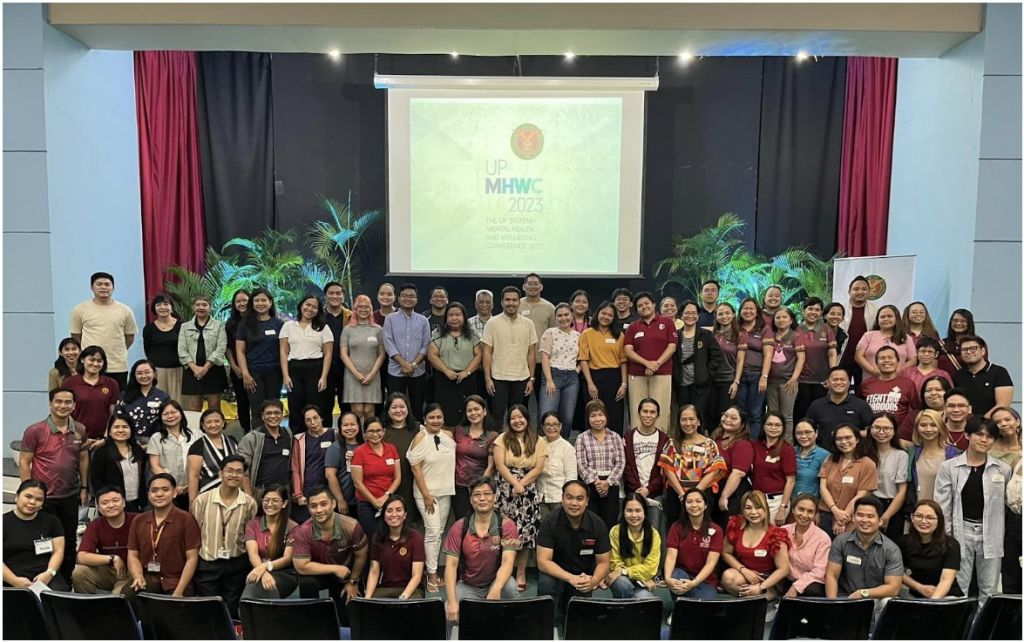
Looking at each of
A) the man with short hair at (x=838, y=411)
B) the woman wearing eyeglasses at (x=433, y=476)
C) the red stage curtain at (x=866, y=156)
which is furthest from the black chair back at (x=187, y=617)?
the red stage curtain at (x=866, y=156)

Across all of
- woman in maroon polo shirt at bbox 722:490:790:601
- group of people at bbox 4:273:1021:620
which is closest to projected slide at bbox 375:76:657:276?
group of people at bbox 4:273:1021:620

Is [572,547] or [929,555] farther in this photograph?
[572,547]

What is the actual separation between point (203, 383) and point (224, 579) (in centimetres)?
183

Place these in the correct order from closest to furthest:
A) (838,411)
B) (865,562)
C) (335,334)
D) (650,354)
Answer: (865,562), (838,411), (650,354), (335,334)

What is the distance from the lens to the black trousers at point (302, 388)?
5.94m

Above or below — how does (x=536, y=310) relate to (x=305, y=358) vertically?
above

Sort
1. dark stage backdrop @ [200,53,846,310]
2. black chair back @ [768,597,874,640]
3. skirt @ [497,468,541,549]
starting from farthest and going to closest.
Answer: dark stage backdrop @ [200,53,846,310]
skirt @ [497,468,541,549]
black chair back @ [768,597,874,640]

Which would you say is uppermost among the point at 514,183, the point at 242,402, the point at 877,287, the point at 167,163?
the point at 167,163

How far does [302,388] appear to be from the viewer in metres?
5.98

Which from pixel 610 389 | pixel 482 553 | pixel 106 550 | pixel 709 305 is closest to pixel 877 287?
pixel 709 305

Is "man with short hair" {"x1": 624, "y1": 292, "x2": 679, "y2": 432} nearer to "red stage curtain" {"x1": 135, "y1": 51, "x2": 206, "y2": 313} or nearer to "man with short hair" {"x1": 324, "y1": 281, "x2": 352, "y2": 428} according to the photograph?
"man with short hair" {"x1": 324, "y1": 281, "x2": 352, "y2": 428}

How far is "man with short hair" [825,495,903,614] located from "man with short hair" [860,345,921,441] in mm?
1052

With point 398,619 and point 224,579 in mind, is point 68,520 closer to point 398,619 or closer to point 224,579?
point 224,579

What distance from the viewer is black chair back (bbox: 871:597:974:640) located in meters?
3.69
